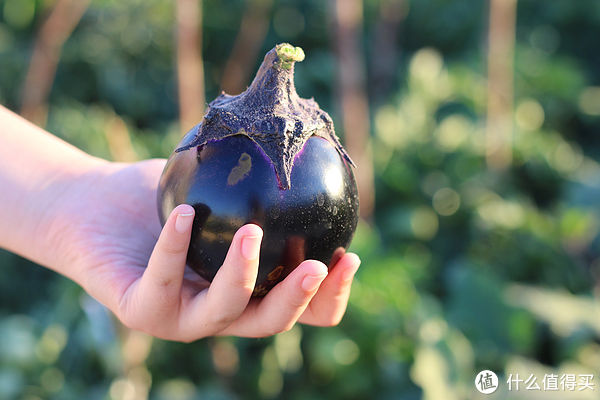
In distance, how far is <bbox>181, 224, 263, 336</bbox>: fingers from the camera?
1.08 metres

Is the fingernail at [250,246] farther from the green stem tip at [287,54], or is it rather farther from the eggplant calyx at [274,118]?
the green stem tip at [287,54]

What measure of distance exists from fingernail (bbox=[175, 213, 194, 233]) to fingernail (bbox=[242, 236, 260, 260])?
12 centimetres

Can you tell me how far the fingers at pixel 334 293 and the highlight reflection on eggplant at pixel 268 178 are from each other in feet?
0.15

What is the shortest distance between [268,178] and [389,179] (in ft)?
10.1

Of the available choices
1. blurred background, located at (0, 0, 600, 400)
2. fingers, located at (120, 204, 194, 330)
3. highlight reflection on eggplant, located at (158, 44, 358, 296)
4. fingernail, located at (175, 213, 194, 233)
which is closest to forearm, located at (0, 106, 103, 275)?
fingers, located at (120, 204, 194, 330)

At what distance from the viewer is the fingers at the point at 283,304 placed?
3.68 feet

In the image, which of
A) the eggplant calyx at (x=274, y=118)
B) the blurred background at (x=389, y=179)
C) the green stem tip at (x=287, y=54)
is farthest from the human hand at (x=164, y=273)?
the blurred background at (x=389, y=179)

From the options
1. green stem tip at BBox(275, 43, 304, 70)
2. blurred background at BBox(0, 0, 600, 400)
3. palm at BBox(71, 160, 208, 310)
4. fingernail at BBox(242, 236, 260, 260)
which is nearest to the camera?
fingernail at BBox(242, 236, 260, 260)

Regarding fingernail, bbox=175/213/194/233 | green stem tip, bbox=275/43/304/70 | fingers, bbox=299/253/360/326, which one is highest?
green stem tip, bbox=275/43/304/70

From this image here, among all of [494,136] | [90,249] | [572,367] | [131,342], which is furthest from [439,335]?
[494,136]

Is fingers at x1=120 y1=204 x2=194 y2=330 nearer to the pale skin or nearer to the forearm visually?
the pale skin

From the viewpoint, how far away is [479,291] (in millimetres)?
2975

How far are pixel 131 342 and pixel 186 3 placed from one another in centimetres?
196

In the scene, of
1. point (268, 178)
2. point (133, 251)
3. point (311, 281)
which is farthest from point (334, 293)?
point (133, 251)
